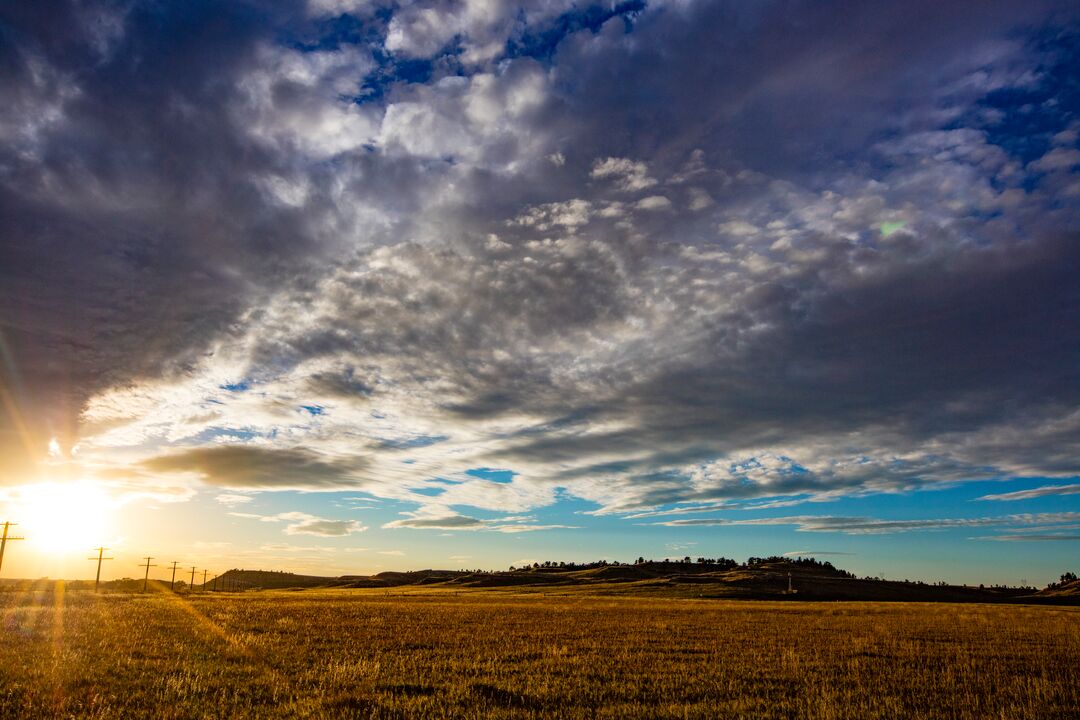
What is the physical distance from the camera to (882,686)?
1891 centimetres

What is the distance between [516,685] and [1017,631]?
39184 millimetres

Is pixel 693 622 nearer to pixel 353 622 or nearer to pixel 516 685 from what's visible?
pixel 353 622

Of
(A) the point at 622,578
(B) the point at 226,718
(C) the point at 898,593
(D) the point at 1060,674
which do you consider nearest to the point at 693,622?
(D) the point at 1060,674

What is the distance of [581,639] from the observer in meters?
30.9

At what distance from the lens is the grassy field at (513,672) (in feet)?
49.5

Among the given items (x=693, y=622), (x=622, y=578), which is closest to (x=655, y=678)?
(x=693, y=622)

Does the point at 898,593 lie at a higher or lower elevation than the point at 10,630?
lower

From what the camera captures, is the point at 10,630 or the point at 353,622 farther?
the point at 353,622

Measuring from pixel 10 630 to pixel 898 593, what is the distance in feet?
527

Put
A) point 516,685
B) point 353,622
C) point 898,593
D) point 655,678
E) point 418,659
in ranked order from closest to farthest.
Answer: point 516,685
point 655,678
point 418,659
point 353,622
point 898,593

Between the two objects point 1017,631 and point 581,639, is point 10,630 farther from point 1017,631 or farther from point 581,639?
point 1017,631

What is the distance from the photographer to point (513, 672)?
2052 centimetres

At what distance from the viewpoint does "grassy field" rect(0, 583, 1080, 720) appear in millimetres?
15086

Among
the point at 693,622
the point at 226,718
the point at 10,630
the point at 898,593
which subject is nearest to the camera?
the point at 226,718
